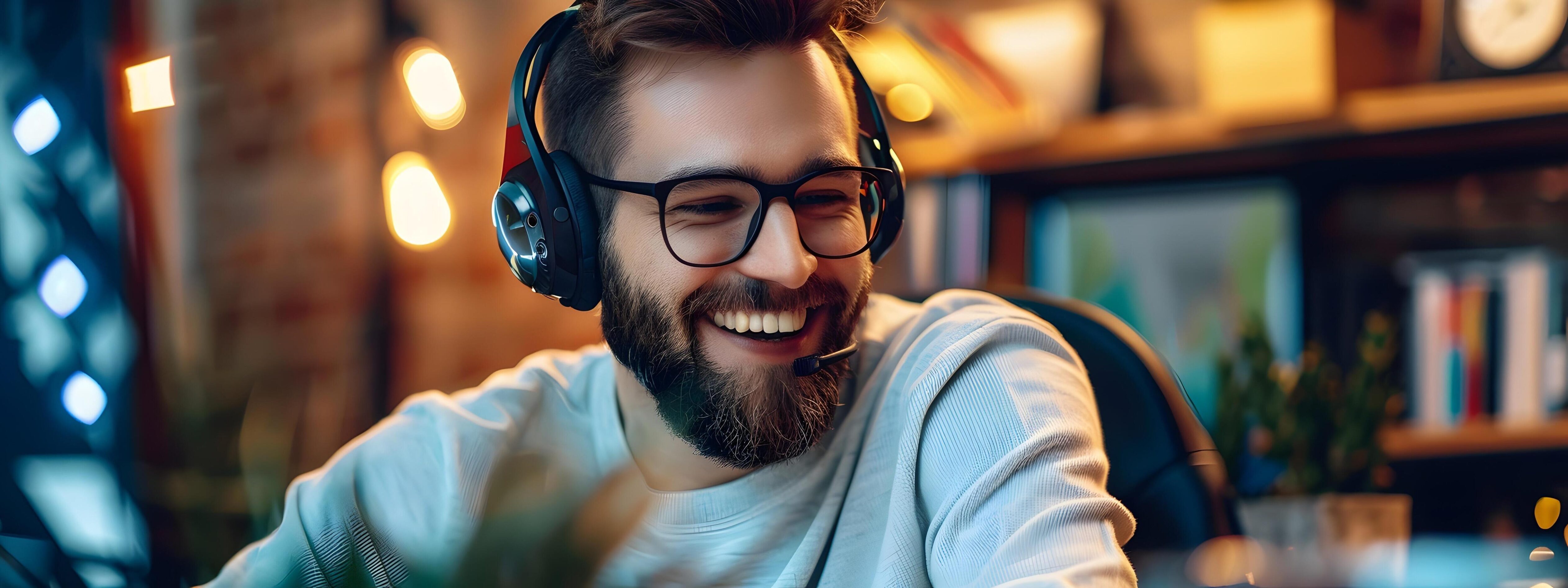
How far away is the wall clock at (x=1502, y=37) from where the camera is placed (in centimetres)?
149

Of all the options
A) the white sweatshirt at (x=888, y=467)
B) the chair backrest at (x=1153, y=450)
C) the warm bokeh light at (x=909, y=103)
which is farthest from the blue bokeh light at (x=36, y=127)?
the warm bokeh light at (x=909, y=103)

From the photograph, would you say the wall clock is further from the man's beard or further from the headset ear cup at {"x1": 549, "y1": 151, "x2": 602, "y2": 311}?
the headset ear cup at {"x1": 549, "y1": 151, "x2": 602, "y2": 311}

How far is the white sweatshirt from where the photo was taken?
2.26ft

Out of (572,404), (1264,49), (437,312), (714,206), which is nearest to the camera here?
(714,206)

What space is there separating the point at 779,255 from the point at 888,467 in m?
0.21

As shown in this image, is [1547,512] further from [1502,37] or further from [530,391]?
[530,391]

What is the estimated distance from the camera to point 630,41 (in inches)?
31.4

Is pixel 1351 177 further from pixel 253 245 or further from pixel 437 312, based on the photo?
pixel 253 245

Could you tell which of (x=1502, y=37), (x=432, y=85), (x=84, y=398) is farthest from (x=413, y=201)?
(x=1502, y=37)

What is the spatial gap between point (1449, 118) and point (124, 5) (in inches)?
80.6

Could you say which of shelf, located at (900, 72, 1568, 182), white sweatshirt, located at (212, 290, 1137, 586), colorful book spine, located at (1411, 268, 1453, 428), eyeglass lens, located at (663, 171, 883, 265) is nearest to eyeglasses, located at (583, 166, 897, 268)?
eyeglass lens, located at (663, 171, 883, 265)

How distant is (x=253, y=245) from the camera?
152cm

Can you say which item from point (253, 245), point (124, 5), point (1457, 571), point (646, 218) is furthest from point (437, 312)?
point (1457, 571)

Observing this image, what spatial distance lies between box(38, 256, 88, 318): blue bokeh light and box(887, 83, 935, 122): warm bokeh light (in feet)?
6.34
